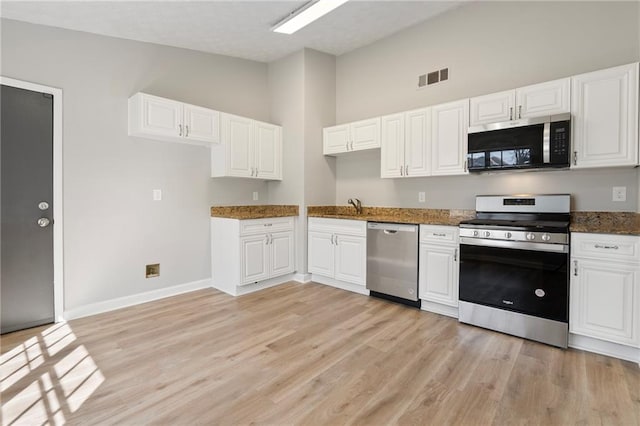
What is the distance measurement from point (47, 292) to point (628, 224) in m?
5.10

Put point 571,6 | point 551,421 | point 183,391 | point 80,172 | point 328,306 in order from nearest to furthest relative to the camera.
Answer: point 551,421 → point 183,391 → point 571,6 → point 80,172 → point 328,306

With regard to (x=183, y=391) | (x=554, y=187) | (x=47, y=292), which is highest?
(x=554, y=187)

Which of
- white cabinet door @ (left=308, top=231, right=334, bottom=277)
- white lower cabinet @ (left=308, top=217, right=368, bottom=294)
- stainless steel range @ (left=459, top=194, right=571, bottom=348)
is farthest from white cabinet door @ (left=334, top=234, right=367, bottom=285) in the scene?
stainless steel range @ (left=459, top=194, right=571, bottom=348)

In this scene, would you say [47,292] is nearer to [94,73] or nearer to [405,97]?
[94,73]

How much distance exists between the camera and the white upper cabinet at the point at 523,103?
2613 mm

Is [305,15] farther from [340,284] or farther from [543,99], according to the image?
[340,284]

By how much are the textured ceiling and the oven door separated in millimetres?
2658

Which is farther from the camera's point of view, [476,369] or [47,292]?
[47,292]

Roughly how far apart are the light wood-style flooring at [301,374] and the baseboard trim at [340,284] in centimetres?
70

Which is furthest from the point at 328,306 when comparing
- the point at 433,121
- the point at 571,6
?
the point at 571,6

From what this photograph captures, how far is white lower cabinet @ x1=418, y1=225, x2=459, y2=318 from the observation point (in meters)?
2.96

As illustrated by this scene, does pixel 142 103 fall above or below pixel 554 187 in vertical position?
above

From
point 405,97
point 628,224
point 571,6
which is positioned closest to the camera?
point 628,224

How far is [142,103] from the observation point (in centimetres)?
320
